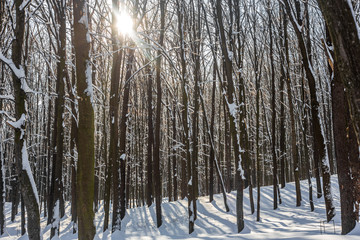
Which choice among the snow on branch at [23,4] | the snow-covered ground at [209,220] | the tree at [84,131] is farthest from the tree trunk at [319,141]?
the snow on branch at [23,4]

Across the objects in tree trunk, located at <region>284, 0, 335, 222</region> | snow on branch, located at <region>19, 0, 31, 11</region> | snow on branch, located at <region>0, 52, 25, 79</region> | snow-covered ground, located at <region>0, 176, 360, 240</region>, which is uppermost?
snow on branch, located at <region>19, 0, 31, 11</region>

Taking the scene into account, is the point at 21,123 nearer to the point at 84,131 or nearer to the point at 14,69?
the point at 14,69

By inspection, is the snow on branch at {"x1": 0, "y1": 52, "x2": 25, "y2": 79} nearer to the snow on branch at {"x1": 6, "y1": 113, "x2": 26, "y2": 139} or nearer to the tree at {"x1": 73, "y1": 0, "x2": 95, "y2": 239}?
the snow on branch at {"x1": 6, "y1": 113, "x2": 26, "y2": 139}

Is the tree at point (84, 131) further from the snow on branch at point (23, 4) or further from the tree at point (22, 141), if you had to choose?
the snow on branch at point (23, 4)

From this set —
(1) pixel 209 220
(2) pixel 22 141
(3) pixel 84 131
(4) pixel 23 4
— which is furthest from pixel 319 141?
(4) pixel 23 4

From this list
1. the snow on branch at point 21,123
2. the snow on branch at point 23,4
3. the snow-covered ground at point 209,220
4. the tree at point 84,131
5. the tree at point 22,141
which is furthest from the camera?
the snow-covered ground at point 209,220

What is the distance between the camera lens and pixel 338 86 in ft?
21.1

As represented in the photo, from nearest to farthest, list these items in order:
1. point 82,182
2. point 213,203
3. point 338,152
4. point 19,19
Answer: point 82,182 < point 338,152 < point 19,19 < point 213,203

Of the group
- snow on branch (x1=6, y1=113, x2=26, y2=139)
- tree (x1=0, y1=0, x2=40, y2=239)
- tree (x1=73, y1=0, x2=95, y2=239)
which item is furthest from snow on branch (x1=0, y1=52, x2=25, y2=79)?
tree (x1=73, y1=0, x2=95, y2=239)

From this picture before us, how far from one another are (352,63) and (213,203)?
47.9ft

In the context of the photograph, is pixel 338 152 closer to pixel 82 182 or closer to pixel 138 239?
pixel 82 182

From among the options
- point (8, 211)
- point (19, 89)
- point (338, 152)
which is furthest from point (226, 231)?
point (8, 211)

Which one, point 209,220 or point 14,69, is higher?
point 14,69

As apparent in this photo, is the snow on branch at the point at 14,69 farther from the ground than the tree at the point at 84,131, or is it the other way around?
the snow on branch at the point at 14,69
